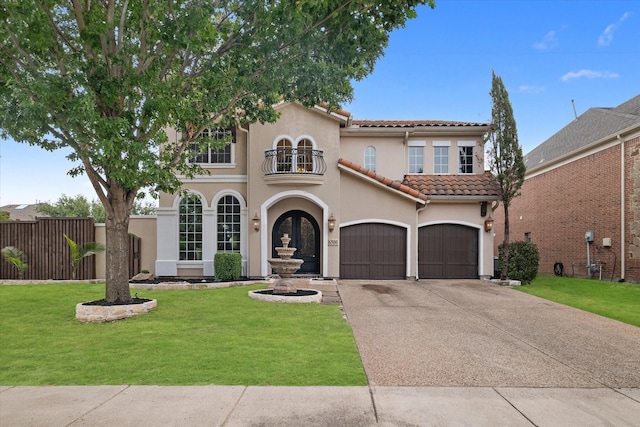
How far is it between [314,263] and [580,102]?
2110 centimetres

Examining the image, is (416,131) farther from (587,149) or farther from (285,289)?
(285,289)

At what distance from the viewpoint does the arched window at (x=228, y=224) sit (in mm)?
16125

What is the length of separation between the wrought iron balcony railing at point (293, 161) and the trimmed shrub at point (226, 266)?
337 cm

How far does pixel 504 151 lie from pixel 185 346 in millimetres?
12965

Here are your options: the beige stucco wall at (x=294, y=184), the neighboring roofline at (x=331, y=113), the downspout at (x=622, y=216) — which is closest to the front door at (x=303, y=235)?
the beige stucco wall at (x=294, y=184)

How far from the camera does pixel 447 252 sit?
53.7ft

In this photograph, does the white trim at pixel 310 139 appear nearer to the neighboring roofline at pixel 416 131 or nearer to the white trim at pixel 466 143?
the neighboring roofline at pixel 416 131

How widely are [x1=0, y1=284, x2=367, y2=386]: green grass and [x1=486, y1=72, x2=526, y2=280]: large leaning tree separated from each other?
9.03 m

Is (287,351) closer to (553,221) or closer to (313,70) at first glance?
(313,70)

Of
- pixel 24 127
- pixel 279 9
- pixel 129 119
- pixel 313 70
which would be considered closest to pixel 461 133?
pixel 313 70

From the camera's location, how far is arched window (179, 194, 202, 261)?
16.0m

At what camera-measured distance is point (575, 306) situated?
10773 millimetres

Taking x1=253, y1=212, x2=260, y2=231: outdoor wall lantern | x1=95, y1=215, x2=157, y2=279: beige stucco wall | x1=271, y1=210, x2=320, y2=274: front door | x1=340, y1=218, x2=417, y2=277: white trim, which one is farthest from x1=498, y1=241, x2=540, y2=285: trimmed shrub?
x1=95, y1=215, x2=157, y2=279: beige stucco wall

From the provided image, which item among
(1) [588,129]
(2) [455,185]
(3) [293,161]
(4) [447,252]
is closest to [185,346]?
(3) [293,161]
